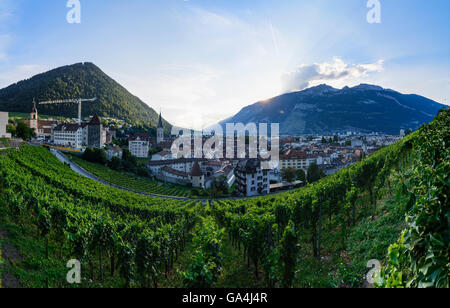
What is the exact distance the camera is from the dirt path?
22.2ft

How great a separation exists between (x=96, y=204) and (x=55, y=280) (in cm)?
1333

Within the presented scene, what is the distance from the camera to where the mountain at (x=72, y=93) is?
107m

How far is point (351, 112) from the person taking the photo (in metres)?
188

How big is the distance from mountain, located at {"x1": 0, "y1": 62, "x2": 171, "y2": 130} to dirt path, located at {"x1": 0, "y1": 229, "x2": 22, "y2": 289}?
388 ft

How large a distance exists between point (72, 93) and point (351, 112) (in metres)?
211

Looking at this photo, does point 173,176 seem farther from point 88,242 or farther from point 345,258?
point 345,258

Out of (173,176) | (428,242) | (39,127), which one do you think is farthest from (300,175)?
(39,127)

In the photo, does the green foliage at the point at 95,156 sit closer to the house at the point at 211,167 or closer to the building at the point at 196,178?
the building at the point at 196,178

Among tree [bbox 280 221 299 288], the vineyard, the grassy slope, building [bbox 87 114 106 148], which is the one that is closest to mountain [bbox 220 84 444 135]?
building [bbox 87 114 106 148]

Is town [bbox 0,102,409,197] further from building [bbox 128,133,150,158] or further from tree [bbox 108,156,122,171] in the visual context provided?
tree [bbox 108,156,122,171]

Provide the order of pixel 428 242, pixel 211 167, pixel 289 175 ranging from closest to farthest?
pixel 428 242 → pixel 289 175 → pixel 211 167

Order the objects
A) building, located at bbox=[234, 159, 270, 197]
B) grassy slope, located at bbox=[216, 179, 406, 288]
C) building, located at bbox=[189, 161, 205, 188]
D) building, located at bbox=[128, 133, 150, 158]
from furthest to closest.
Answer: building, located at bbox=[128, 133, 150, 158] < building, located at bbox=[189, 161, 205, 188] < building, located at bbox=[234, 159, 270, 197] < grassy slope, located at bbox=[216, 179, 406, 288]

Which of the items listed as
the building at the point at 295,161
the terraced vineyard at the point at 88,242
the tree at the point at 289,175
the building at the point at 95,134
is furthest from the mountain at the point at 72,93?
the terraced vineyard at the point at 88,242
